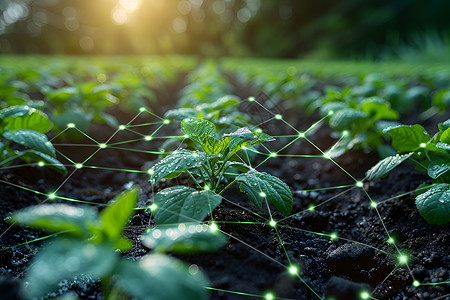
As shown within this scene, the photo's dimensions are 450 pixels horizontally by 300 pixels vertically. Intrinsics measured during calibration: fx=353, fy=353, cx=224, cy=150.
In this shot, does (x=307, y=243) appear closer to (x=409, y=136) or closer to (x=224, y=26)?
(x=409, y=136)

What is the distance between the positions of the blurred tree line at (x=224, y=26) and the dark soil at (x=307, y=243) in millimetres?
17924

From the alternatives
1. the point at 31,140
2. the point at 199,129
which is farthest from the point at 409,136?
the point at 31,140

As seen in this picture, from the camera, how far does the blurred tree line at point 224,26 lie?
18.8 metres

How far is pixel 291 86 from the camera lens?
3859 mm

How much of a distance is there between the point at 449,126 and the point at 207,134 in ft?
3.58

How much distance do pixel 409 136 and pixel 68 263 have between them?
1.47m

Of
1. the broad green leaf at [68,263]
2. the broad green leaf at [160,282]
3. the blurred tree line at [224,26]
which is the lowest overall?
the blurred tree line at [224,26]

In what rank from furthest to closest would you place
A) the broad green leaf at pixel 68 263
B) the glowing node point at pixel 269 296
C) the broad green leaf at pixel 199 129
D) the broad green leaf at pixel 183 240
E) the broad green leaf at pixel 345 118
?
the broad green leaf at pixel 345 118 < the broad green leaf at pixel 199 129 < the glowing node point at pixel 269 296 < the broad green leaf at pixel 183 240 < the broad green leaf at pixel 68 263

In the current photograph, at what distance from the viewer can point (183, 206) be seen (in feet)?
3.72

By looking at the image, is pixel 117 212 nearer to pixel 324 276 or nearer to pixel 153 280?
pixel 153 280

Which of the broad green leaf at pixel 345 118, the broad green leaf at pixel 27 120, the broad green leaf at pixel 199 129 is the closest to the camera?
the broad green leaf at pixel 199 129

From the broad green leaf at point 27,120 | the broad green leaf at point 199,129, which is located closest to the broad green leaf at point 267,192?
the broad green leaf at point 199,129

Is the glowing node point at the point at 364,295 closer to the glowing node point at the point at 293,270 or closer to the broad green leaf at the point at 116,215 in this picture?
the glowing node point at the point at 293,270

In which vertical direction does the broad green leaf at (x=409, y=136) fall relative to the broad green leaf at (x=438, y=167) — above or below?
above
